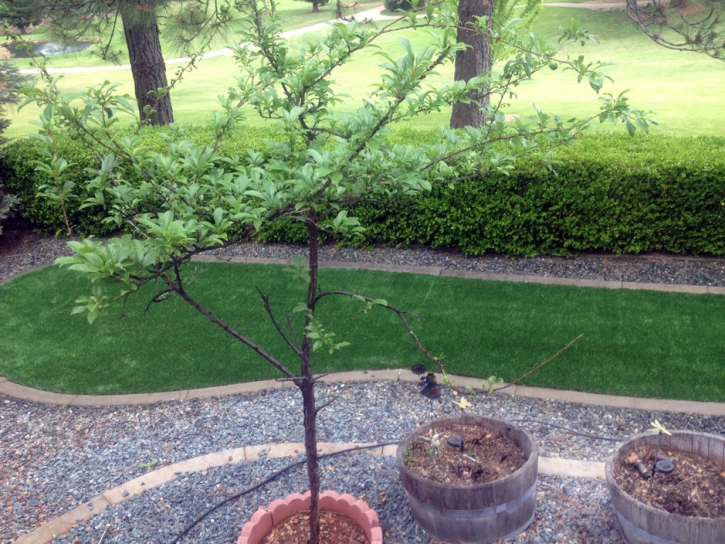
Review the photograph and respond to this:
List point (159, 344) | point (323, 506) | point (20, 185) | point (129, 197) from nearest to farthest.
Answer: point (129, 197), point (323, 506), point (159, 344), point (20, 185)

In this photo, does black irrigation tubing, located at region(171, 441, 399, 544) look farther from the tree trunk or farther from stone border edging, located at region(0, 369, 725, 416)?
the tree trunk

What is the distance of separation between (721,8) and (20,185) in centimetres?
898

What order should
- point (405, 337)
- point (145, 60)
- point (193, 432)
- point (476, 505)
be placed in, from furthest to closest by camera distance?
point (145, 60) < point (405, 337) < point (193, 432) < point (476, 505)

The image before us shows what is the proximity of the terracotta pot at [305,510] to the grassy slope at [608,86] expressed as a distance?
908 centimetres

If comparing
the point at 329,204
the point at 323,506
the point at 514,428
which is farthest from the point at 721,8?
the point at 323,506

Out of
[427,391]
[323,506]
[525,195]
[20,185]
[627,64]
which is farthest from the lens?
[627,64]

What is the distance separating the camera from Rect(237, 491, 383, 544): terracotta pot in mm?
2903

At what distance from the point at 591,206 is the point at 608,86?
15.8 metres

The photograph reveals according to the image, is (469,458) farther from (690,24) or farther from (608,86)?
(608,86)

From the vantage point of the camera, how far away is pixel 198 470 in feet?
12.3

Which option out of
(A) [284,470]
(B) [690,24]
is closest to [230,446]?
(A) [284,470]

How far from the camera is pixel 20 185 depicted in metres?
8.37

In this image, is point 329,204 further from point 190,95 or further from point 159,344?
point 190,95

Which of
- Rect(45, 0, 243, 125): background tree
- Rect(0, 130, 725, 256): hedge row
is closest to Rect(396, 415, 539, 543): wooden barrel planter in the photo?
Rect(0, 130, 725, 256): hedge row
